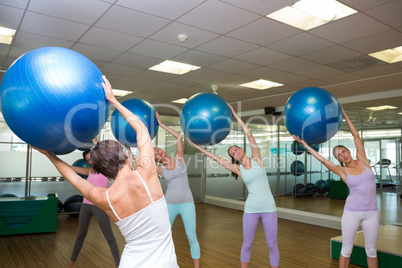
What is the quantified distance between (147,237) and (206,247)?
3192 millimetres

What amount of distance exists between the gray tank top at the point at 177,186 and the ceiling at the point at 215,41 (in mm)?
1435

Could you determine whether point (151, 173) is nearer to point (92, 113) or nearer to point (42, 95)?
point (92, 113)

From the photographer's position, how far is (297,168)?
361 inches

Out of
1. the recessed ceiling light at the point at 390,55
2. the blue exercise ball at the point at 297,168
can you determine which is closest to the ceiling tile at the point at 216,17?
the recessed ceiling light at the point at 390,55

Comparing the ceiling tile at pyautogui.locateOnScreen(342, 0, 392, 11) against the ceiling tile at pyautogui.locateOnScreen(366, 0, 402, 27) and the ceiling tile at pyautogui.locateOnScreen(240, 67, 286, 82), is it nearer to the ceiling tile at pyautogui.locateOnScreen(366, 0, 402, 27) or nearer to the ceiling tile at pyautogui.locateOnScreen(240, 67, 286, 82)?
the ceiling tile at pyautogui.locateOnScreen(366, 0, 402, 27)

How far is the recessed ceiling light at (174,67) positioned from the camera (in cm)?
476

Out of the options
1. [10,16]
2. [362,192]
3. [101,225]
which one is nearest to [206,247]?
[101,225]

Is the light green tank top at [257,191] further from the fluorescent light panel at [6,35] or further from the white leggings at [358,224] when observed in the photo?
the fluorescent light panel at [6,35]

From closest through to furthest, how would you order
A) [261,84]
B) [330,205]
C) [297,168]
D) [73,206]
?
[261,84] → [73,206] → [330,205] → [297,168]

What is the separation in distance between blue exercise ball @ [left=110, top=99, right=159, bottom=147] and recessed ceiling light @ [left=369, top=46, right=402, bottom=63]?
3.01 metres

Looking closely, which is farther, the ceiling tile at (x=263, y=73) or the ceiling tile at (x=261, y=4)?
the ceiling tile at (x=263, y=73)

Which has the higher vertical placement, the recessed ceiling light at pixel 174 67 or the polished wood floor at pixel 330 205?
the recessed ceiling light at pixel 174 67

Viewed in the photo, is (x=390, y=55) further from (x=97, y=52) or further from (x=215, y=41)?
(x=97, y=52)

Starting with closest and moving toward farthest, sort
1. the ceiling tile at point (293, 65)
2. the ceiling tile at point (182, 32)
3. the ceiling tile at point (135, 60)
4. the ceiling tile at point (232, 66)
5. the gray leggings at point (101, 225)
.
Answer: the gray leggings at point (101, 225)
the ceiling tile at point (182, 32)
the ceiling tile at point (135, 60)
the ceiling tile at point (293, 65)
the ceiling tile at point (232, 66)
